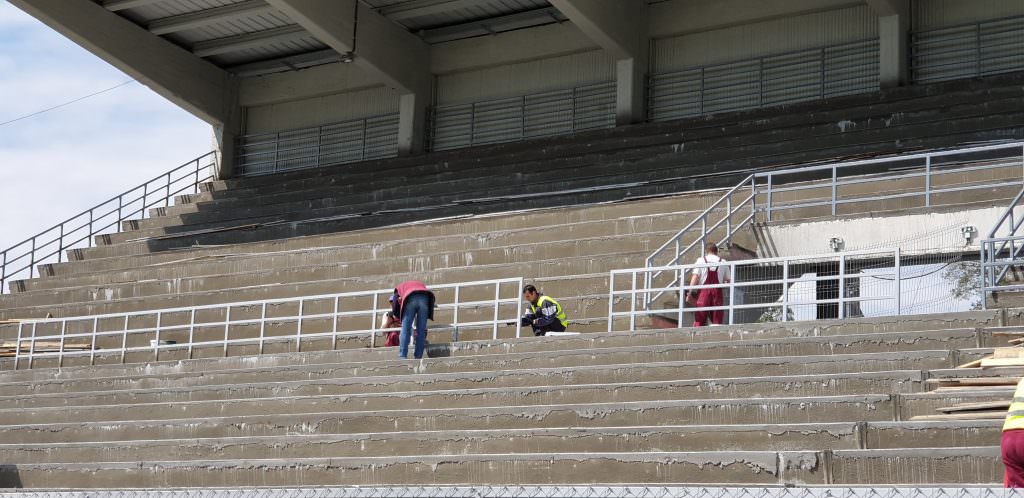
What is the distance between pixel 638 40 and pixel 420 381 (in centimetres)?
1467

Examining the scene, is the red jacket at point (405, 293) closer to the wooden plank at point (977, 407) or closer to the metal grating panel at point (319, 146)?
the wooden plank at point (977, 407)

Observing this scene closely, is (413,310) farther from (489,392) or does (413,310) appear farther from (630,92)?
(630,92)

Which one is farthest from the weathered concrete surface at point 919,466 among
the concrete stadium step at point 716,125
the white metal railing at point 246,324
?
the concrete stadium step at point 716,125

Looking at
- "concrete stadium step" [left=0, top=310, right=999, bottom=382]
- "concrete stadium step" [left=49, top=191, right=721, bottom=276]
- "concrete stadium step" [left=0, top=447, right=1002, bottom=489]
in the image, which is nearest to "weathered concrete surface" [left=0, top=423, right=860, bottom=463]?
"concrete stadium step" [left=0, top=447, right=1002, bottom=489]

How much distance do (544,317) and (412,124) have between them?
15.5 m

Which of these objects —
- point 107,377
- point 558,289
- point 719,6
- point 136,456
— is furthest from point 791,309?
point 719,6

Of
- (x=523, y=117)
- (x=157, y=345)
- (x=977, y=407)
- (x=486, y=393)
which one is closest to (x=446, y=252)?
(x=157, y=345)

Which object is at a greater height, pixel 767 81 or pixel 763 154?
pixel 767 81

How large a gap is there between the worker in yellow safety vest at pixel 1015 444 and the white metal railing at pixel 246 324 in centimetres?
946

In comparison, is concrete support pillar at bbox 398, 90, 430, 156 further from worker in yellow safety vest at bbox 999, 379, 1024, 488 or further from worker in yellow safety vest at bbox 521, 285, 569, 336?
worker in yellow safety vest at bbox 999, 379, 1024, 488

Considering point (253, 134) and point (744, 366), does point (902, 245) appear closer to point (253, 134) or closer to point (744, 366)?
point (744, 366)

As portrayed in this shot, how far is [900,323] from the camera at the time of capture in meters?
12.6

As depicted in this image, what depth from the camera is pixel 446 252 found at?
20906mm

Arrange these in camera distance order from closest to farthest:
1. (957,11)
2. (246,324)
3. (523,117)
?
1. (246,324)
2. (957,11)
3. (523,117)
